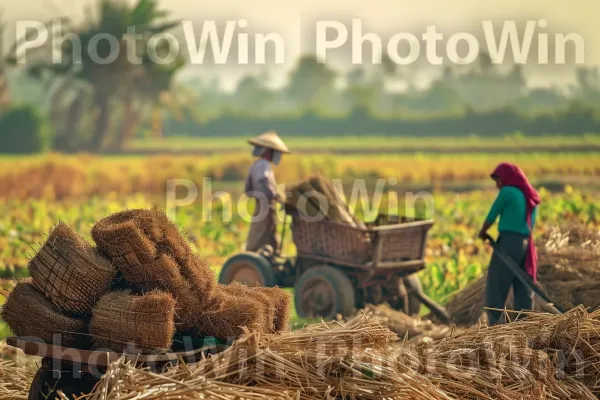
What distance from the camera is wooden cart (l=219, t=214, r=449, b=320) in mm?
11719

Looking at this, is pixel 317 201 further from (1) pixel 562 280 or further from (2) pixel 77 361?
(2) pixel 77 361

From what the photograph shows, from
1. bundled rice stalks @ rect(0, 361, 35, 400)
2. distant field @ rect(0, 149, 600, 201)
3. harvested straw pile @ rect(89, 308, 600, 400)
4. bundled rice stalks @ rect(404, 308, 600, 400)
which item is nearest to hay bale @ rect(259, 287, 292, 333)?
harvested straw pile @ rect(89, 308, 600, 400)

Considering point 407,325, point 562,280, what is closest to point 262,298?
point 407,325

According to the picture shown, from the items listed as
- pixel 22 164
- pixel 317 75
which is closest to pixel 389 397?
pixel 22 164

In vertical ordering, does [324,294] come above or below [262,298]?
below

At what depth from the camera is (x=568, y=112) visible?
5781 centimetres

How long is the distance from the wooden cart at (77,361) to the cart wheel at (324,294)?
222 inches

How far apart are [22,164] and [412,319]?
84.0 ft

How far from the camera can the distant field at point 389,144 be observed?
47375mm

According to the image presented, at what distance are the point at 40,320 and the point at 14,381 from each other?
4.51 feet

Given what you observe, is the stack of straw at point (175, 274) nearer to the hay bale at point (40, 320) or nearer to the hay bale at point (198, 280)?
the hay bale at point (198, 280)

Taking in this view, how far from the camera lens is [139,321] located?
5984 mm

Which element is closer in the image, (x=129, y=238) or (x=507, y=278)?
(x=129, y=238)

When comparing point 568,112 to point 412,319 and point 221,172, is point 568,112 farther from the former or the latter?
point 412,319
